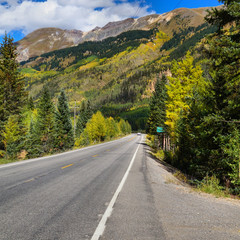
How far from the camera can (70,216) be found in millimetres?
3898

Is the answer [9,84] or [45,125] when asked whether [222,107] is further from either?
[45,125]

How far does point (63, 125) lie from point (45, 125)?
142 inches

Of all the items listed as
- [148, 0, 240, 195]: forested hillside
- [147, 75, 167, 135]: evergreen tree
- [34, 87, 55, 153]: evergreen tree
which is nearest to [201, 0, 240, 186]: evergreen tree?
[148, 0, 240, 195]: forested hillside

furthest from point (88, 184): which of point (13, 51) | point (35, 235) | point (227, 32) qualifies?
point (13, 51)

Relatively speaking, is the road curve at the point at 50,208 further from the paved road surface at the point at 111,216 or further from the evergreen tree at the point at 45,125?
the evergreen tree at the point at 45,125

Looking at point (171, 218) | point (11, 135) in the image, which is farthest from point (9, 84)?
point (171, 218)

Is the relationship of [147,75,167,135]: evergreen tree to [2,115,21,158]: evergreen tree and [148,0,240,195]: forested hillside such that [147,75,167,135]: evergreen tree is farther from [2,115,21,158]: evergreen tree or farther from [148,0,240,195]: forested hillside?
[2,115,21,158]: evergreen tree

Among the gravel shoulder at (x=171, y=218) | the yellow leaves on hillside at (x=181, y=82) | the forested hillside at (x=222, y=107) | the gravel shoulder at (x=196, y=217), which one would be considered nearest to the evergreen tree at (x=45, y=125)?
the yellow leaves on hillside at (x=181, y=82)

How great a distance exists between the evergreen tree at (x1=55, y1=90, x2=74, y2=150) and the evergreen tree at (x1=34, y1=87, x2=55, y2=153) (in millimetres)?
1204

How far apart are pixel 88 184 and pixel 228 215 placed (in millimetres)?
4717

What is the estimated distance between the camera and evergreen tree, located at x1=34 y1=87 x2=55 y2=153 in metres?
31.8

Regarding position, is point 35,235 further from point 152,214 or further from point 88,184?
point 88,184

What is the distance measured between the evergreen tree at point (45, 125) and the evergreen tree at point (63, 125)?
3.95 feet

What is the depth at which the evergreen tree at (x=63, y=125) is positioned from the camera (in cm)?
3422
